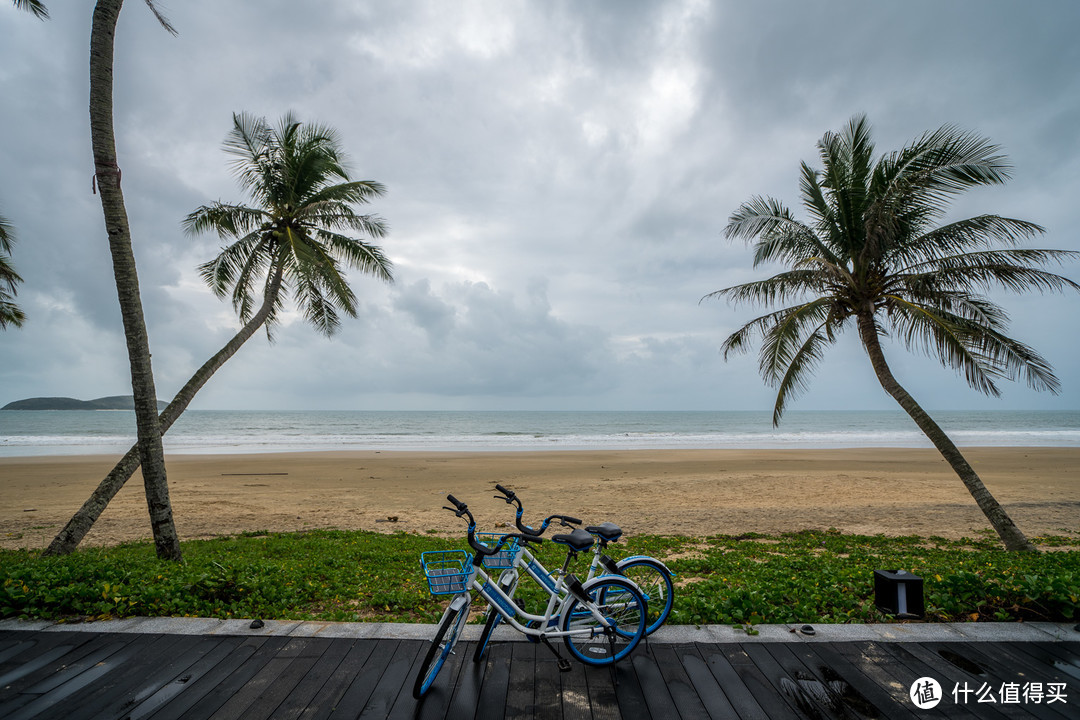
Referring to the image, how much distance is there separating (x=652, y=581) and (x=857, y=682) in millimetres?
1317

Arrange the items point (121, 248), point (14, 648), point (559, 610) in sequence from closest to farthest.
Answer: point (559, 610) < point (14, 648) < point (121, 248)

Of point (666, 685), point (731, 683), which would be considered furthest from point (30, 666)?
point (731, 683)

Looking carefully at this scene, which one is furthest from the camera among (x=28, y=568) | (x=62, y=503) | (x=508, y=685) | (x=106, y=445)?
(x=106, y=445)

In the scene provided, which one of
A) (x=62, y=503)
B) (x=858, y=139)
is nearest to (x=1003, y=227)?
(x=858, y=139)

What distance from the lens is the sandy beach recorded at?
10594 mm

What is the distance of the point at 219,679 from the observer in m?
3.10

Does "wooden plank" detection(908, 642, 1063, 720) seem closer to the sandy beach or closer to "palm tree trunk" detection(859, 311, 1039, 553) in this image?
"palm tree trunk" detection(859, 311, 1039, 553)

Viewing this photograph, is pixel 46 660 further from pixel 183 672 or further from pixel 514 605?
pixel 514 605

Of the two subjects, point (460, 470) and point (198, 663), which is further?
point (460, 470)

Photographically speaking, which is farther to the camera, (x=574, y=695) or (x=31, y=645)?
(x=31, y=645)

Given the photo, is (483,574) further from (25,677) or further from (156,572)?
(156,572)

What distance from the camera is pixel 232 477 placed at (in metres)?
18.1

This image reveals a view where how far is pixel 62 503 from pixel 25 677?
13.6 meters

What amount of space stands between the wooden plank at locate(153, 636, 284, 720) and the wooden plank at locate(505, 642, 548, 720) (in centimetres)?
156
